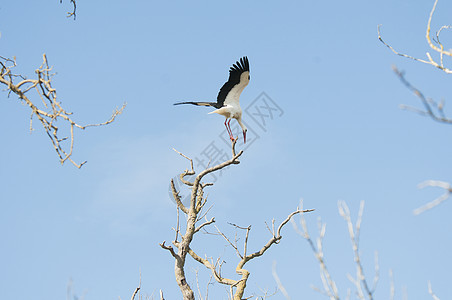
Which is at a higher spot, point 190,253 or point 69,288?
point 190,253

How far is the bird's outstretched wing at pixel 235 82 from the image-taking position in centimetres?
685

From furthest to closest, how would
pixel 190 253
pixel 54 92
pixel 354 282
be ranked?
pixel 190 253, pixel 54 92, pixel 354 282

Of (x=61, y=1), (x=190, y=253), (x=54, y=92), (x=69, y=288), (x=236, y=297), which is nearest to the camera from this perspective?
(x=69, y=288)

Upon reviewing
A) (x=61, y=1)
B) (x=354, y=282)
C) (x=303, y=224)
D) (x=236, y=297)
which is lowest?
(x=354, y=282)

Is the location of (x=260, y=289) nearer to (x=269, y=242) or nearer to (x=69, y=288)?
(x=269, y=242)

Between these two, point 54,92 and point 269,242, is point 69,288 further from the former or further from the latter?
point 269,242

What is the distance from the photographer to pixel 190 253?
5.67m

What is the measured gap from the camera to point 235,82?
688cm

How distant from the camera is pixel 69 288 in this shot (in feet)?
9.30

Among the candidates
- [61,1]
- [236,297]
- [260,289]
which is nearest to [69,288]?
[61,1]

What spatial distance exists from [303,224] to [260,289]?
390 centimetres

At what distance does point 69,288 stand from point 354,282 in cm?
172

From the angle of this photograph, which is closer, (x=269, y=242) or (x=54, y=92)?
(x=54, y=92)

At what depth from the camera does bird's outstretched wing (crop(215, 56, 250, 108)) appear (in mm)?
6852
